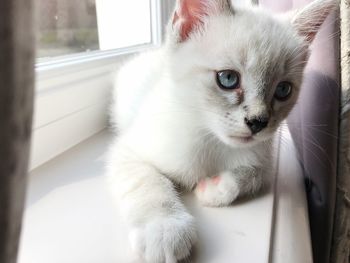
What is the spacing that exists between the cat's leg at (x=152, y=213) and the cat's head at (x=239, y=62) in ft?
0.48

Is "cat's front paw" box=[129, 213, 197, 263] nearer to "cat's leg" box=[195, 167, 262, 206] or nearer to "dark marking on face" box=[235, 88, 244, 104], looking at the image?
"cat's leg" box=[195, 167, 262, 206]

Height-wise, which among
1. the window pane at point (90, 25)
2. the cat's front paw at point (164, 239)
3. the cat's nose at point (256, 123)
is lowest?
the cat's front paw at point (164, 239)

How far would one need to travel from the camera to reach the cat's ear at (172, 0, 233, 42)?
2.37ft

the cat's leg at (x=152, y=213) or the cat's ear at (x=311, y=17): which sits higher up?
the cat's ear at (x=311, y=17)

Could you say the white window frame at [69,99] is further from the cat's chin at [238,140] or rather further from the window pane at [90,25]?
the cat's chin at [238,140]

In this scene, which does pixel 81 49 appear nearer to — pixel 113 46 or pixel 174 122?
pixel 113 46

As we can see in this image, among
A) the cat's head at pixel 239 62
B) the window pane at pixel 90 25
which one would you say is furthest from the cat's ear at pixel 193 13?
the window pane at pixel 90 25

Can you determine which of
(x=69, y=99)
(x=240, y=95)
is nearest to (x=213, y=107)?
(x=240, y=95)

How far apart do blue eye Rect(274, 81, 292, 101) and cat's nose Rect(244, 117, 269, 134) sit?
8 cm

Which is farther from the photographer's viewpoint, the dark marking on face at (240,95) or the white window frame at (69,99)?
the white window frame at (69,99)

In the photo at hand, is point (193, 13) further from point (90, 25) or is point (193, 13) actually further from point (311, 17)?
point (90, 25)

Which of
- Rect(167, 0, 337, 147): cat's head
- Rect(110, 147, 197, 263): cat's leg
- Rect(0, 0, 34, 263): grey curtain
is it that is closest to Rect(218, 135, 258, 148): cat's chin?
Rect(167, 0, 337, 147): cat's head

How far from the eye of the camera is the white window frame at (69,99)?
78 centimetres

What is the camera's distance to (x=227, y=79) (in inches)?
26.3
